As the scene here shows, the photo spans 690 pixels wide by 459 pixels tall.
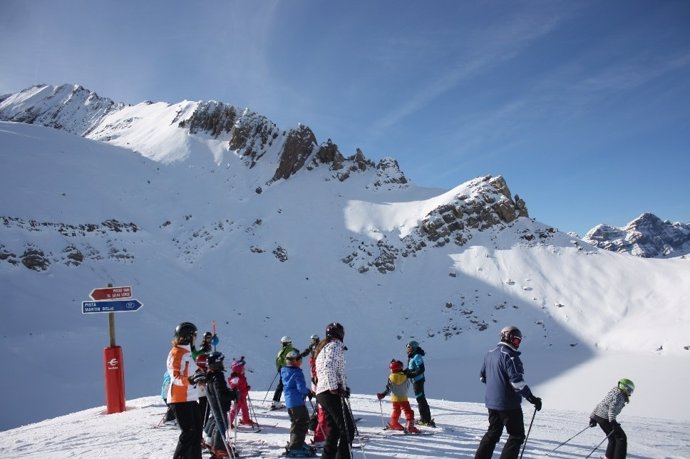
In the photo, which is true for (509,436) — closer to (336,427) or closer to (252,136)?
(336,427)

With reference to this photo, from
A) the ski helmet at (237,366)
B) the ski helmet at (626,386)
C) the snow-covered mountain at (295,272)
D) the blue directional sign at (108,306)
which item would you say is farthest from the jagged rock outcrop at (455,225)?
the ski helmet at (626,386)

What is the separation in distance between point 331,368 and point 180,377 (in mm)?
1984

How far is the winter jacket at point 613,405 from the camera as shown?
7285 mm

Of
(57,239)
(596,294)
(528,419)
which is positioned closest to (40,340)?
(57,239)

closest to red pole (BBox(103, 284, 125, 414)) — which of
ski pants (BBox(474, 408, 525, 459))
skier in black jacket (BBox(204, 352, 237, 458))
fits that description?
skier in black jacket (BBox(204, 352, 237, 458))

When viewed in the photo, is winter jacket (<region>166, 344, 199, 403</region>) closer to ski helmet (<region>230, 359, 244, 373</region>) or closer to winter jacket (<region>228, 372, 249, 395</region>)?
winter jacket (<region>228, 372, 249, 395</region>)

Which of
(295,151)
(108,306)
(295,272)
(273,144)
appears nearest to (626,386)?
(108,306)

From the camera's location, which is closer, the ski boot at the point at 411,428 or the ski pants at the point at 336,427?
the ski pants at the point at 336,427

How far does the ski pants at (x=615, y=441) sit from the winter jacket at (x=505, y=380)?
306 centimetres

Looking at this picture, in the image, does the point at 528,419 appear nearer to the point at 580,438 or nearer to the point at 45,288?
the point at 580,438

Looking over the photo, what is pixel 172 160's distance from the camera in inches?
1780

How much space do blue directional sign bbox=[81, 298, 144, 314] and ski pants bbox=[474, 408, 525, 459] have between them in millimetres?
9051

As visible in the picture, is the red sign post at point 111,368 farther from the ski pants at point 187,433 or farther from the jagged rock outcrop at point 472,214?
the jagged rock outcrop at point 472,214

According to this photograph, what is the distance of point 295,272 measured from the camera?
106ft
